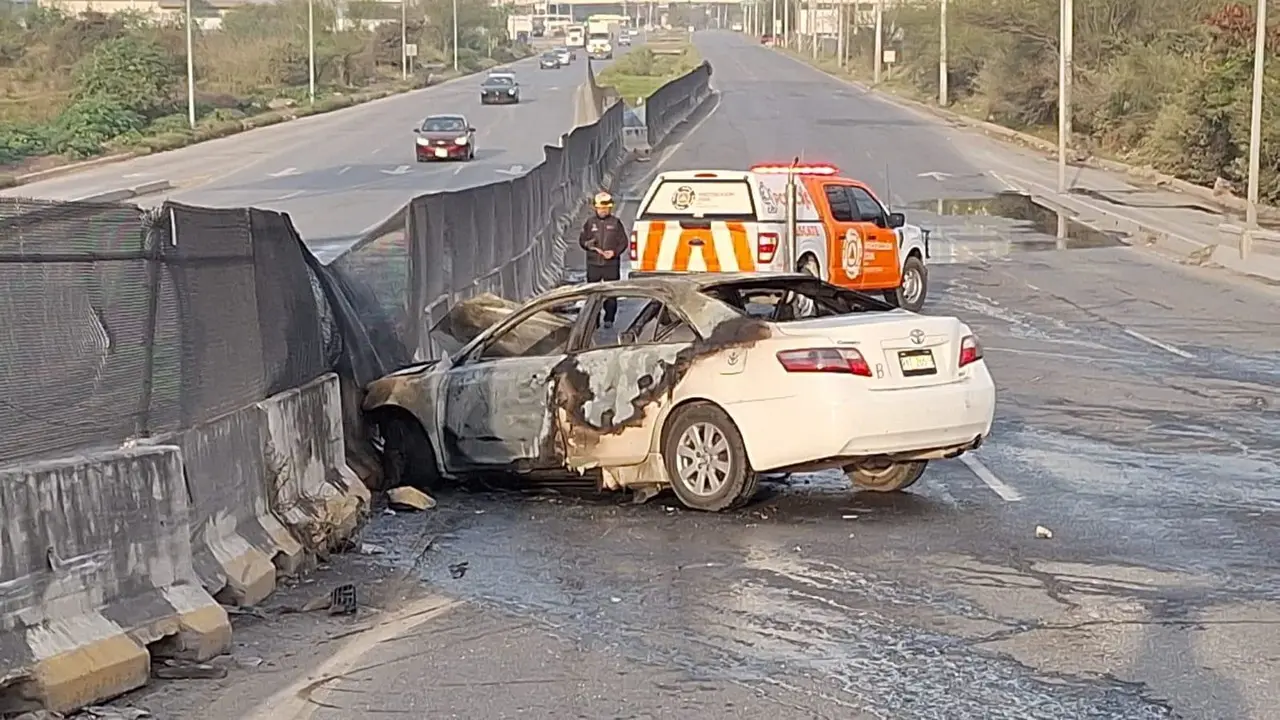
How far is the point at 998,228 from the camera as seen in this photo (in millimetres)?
37500

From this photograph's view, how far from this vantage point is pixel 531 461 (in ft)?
37.5

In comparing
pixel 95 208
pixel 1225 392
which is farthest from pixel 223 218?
pixel 1225 392

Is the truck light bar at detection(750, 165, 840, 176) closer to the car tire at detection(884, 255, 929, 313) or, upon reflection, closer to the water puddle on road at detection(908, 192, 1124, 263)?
the car tire at detection(884, 255, 929, 313)

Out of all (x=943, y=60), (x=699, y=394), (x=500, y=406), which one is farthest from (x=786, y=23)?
(x=699, y=394)

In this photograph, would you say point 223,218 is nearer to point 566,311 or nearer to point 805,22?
point 566,311

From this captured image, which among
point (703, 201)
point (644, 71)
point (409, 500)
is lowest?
point (409, 500)

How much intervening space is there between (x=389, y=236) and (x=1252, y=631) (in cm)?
914

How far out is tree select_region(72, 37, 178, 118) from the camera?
7662 centimetres

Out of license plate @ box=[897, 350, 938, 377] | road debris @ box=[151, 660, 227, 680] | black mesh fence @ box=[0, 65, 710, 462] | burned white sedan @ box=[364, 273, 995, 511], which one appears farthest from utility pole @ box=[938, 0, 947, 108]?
road debris @ box=[151, 660, 227, 680]

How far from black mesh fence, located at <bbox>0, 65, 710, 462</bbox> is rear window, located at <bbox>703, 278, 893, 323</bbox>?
8.45ft

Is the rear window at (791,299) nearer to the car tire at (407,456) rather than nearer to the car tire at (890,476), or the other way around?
the car tire at (890,476)

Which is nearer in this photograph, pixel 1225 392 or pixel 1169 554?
pixel 1169 554

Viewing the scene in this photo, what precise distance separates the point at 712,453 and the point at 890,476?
138 cm

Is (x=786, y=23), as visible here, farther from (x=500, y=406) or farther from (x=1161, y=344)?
(x=500, y=406)
